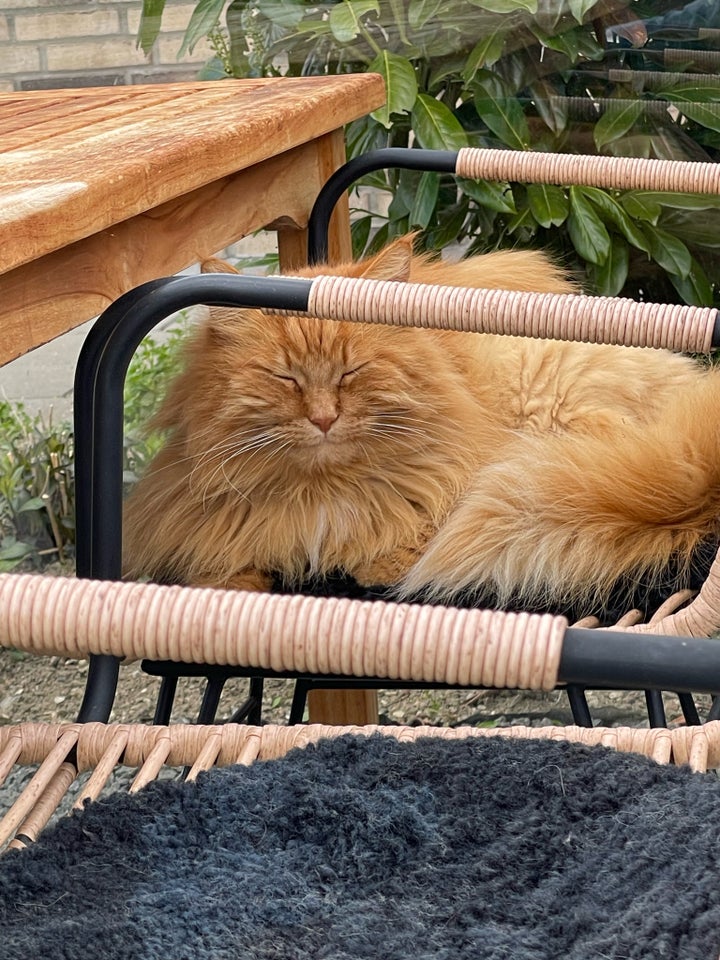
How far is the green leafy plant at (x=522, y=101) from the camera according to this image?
2.09 metres

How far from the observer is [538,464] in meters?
1.10

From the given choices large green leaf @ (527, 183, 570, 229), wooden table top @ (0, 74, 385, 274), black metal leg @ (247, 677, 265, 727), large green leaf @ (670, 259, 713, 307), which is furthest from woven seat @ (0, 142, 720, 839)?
large green leaf @ (670, 259, 713, 307)

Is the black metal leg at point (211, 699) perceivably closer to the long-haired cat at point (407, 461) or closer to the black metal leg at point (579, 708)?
the long-haired cat at point (407, 461)

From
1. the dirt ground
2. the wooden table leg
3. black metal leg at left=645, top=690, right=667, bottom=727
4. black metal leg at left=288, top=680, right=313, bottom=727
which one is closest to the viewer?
black metal leg at left=645, top=690, right=667, bottom=727

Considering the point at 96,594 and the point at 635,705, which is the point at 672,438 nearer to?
the point at 96,594

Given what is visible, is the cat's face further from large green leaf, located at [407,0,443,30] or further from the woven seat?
large green leaf, located at [407,0,443,30]

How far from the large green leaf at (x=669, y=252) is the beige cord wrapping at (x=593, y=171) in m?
0.72

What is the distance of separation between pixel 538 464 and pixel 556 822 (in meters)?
0.50

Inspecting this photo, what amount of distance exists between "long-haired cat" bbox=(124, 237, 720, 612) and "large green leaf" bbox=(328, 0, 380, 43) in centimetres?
87

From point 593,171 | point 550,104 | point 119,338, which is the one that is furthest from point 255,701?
point 550,104

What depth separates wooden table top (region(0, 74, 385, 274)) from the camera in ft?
2.74

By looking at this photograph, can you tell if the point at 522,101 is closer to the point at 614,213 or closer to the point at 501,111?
the point at 501,111

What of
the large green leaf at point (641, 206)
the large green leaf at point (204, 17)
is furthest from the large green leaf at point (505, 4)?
the large green leaf at point (204, 17)

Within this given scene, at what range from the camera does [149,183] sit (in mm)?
973
